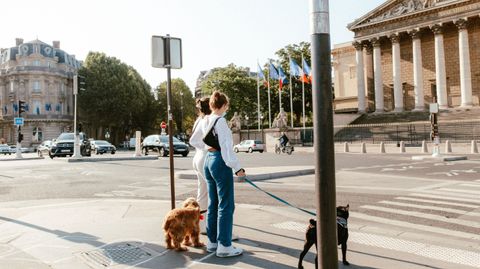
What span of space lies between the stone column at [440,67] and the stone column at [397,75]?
14.1ft

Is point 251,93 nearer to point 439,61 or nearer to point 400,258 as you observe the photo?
point 439,61

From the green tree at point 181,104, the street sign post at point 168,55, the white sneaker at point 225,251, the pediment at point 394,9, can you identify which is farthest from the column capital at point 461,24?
the green tree at point 181,104

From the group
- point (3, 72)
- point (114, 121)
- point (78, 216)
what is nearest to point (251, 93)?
point (114, 121)

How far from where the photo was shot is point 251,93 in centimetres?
6988

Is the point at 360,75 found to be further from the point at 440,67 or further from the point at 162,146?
the point at 162,146

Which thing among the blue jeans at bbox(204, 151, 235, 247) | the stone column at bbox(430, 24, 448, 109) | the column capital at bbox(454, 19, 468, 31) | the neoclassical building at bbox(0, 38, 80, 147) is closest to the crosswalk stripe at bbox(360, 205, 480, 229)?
the blue jeans at bbox(204, 151, 235, 247)

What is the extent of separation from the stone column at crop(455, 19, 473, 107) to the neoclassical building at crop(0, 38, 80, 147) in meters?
63.4

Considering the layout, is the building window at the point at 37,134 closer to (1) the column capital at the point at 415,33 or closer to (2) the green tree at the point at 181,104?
(2) the green tree at the point at 181,104

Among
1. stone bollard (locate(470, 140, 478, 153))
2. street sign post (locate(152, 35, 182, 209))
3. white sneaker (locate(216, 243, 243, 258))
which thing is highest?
street sign post (locate(152, 35, 182, 209))

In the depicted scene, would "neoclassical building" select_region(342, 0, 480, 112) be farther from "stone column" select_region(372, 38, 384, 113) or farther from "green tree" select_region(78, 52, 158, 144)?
"green tree" select_region(78, 52, 158, 144)

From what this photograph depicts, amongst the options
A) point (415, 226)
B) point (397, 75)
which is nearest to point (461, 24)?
point (397, 75)

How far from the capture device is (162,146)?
107ft

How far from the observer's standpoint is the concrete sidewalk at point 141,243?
4.61 m

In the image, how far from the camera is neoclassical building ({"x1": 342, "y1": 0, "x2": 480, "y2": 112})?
4350 centimetres
